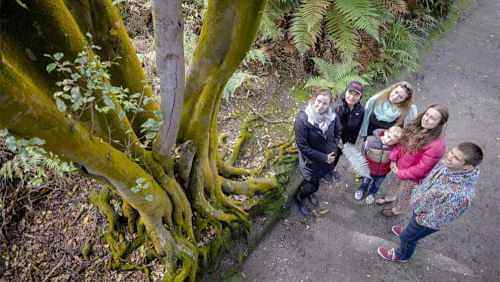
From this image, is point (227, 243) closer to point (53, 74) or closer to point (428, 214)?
point (428, 214)

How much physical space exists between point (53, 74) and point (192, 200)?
2.04 metres

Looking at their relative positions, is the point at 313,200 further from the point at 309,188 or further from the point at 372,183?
the point at 372,183

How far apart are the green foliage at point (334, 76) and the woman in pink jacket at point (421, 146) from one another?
175 centimetres

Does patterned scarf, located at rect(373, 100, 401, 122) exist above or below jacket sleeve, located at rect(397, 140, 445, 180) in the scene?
above

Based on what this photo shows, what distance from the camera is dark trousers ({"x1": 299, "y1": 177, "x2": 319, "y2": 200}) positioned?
4316 mm

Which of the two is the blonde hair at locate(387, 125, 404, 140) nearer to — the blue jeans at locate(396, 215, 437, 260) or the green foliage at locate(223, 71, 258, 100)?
the blue jeans at locate(396, 215, 437, 260)

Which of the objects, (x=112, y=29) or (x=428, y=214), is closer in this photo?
(x=112, y=29)

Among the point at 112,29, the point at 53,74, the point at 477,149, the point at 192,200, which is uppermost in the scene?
the point at 112,29

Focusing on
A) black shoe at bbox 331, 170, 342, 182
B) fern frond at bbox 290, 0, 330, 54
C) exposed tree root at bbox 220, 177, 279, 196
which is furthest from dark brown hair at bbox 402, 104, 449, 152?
fern frond at bbox 290, 0, 330, 54

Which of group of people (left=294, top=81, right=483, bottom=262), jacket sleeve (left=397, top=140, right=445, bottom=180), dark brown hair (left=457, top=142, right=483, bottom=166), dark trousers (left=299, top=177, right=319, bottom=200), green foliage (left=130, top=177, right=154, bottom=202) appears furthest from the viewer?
dark trousers (left=299, top=177, right=319, bottom=200)

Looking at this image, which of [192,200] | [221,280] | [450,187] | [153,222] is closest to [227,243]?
[221,280]

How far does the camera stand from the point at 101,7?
7.45 feet

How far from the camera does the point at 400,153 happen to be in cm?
393

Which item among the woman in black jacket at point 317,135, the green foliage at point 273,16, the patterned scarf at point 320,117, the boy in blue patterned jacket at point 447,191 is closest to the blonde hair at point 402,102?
the woman in black jacket at point 317,135
